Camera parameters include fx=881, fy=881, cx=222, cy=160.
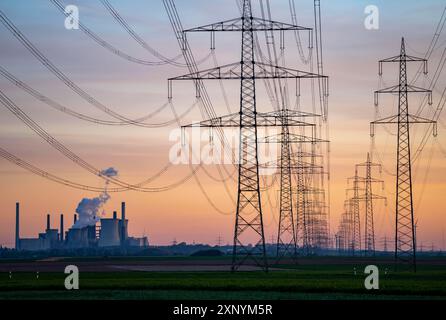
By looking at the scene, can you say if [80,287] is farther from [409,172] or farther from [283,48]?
[409,172]

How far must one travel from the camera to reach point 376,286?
61688mm

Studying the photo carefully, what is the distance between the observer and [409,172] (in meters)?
81.1

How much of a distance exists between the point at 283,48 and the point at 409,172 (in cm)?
2192

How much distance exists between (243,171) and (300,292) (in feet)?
51.0

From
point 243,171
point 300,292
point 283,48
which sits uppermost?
point 283,48
